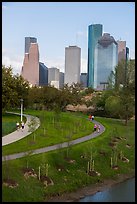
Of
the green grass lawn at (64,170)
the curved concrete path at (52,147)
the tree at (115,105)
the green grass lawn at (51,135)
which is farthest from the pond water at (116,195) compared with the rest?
the tree at (115,105)

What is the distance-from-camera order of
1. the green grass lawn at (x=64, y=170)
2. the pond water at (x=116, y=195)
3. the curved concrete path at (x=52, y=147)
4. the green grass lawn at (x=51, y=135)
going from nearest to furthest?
the green grass lawn at (x=64, y=170)
the pond water at (x=116, y=195)
the curved concrete path at (x=52, y=147)
the green grass lawn at (x=51, y=135)

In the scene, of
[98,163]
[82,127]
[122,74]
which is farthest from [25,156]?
[122,74]

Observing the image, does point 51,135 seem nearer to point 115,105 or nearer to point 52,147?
point 52,147

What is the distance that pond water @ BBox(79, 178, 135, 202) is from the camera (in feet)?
80.5

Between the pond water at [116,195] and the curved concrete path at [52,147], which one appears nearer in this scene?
the pond water at [116,195]

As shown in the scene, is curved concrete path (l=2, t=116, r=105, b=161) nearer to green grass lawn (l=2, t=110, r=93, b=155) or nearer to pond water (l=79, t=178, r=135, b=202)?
green grass lawn (l=2, t=110, r=93, b=155)

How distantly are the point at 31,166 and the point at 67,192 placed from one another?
137 inches

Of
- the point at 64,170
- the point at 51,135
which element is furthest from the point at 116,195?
the point at 51,135

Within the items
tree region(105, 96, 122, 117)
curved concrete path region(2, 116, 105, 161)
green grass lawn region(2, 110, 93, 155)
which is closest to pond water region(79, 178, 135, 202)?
curved concrete path region(2, 116, 105, 161)

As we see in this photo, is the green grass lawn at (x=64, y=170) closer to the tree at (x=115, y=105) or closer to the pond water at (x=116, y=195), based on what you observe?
the pond water at (x=116, y=195)

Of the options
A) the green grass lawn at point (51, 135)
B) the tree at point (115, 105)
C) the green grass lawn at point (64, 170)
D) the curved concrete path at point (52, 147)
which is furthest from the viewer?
the tree at point (115, 105)

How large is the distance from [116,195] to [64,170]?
14.9 feet

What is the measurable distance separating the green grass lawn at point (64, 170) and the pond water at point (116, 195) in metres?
1.47

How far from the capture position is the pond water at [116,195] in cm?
2455
